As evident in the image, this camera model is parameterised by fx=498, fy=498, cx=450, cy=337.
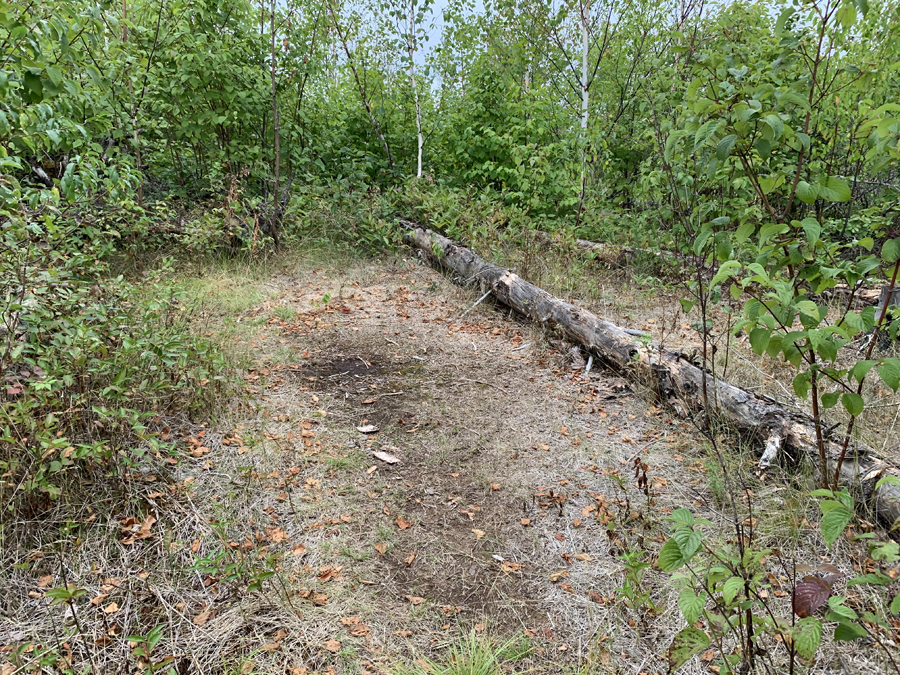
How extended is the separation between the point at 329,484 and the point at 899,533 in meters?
2.93

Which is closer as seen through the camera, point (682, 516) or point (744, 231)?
point (682, 516)

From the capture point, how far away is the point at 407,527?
2812 mm

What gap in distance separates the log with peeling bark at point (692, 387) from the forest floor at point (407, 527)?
0.70ft

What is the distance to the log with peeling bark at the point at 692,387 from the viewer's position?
2609 mm

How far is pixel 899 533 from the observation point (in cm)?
232

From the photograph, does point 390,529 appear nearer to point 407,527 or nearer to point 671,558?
point 407,527

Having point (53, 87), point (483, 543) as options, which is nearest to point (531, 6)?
point (53, 87)

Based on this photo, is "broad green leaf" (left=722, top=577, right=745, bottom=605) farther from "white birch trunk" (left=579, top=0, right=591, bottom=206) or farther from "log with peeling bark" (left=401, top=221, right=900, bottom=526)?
"white birch trunk" (left=579, top=0, right=591, bottom=206)

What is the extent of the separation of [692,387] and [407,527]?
2.31 metres

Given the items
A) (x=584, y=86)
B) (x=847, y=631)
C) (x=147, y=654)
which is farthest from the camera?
(x=584, y=86)

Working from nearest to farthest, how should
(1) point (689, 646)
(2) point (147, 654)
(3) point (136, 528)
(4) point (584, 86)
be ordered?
(1) point (689, 646) → (2) point (147, 654) → (3) point (136, 528) → (4) point (584, 86)

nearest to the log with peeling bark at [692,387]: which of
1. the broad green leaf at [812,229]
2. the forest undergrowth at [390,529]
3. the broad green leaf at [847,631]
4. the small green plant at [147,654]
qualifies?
the forest undergrowth at [390,529]

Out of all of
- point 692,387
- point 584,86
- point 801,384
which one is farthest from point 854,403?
point 584,86

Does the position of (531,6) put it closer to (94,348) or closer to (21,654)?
(94,348)
